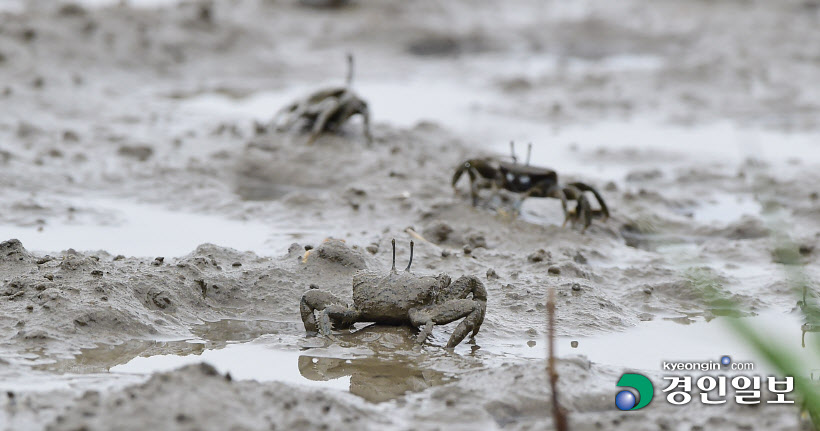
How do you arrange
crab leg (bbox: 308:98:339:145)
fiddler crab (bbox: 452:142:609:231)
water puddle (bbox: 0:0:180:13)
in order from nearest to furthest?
fiddler crab (bbox: 452:142:609:231) → crab leg (bbox: 308:98:339:145) → water puddle (bbox: 0:0:180:13)

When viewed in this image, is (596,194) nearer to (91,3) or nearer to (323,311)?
(323,311)

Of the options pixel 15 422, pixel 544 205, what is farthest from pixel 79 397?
pixel 544 205

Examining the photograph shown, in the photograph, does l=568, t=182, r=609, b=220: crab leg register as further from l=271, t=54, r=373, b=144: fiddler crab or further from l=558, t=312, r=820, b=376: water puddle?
l=271, t=54, r=373, b=144: fiddler crab

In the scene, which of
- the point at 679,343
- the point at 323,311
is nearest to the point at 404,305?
the point at 323,311

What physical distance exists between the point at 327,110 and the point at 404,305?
440cm

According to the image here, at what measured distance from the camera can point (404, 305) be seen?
4.39 m

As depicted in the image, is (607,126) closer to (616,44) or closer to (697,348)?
(616,44)

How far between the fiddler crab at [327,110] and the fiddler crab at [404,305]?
4.13m

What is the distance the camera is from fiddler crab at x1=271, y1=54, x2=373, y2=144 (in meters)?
8.58

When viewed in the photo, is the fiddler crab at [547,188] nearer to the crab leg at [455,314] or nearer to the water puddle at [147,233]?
the water puddle at [147,233]

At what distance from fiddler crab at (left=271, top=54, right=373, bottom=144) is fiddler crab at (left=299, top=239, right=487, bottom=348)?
413 centimetres

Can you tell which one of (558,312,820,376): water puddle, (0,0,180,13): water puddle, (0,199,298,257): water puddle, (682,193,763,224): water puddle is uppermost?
(0,0,180,13): water puddle

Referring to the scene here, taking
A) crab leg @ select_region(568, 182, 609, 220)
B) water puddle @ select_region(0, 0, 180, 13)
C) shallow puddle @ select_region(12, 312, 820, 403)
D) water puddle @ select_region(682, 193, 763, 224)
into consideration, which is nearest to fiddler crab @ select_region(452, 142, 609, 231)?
crab leg @ select_region(568, 182, 609, 220)

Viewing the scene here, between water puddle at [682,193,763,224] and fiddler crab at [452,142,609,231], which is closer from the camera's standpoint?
fiddler crab at [452,142,609,231]
